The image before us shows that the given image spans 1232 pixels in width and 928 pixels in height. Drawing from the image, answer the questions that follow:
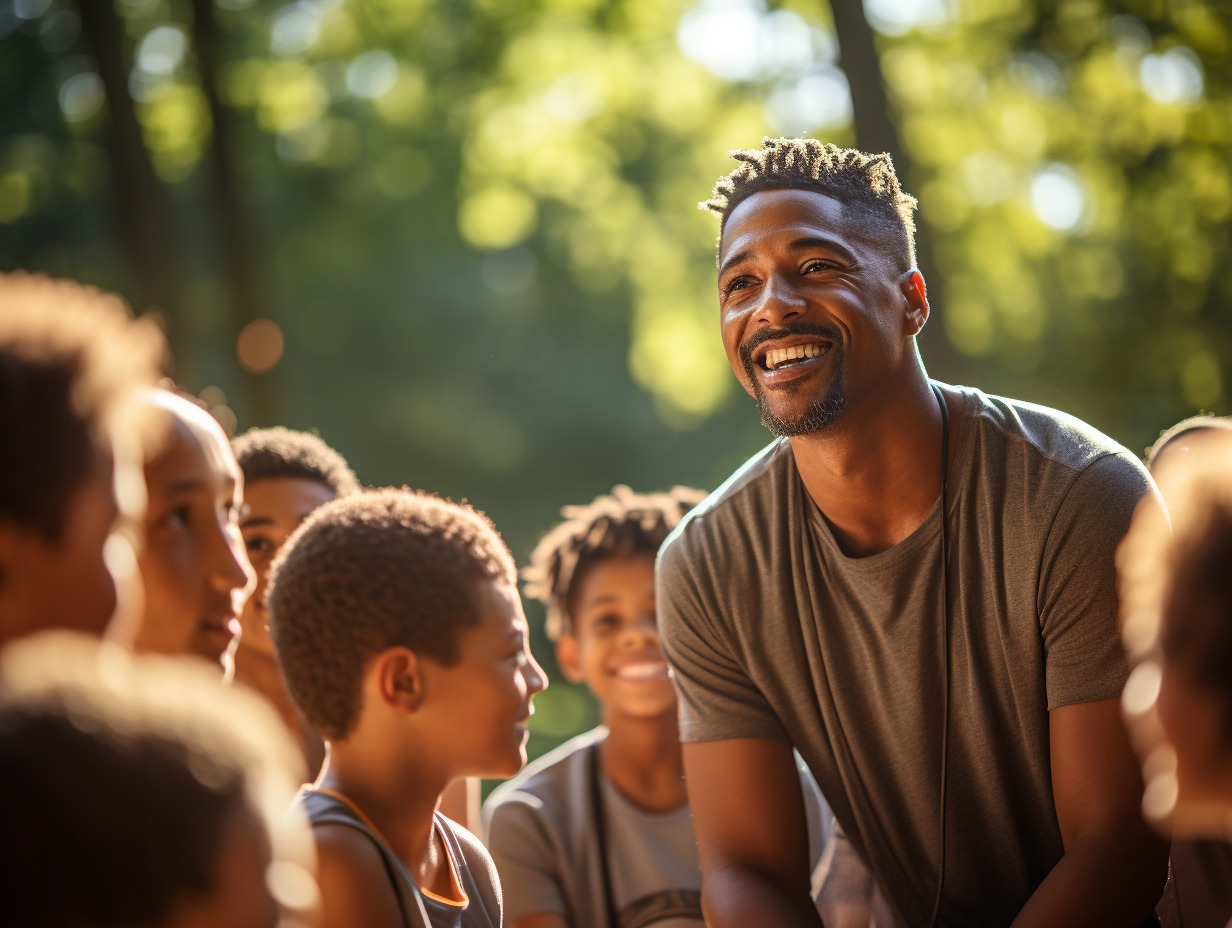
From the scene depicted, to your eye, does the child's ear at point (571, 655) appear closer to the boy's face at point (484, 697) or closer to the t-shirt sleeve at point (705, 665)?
the t-shirt sleeve at point (705, 665)

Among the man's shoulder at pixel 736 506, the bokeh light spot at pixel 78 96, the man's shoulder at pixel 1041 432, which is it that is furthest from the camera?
the bokeh light spot at pixel 78 96

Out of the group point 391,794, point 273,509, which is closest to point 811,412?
point 391,794

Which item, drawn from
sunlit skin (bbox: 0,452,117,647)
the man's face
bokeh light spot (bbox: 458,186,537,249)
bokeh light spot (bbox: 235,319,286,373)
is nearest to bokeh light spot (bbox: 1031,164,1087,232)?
bokeh light spot (bbox: 458,186,537,249)

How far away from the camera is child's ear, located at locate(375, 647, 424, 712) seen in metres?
2.23

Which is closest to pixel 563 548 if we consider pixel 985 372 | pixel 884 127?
pixel 884 127

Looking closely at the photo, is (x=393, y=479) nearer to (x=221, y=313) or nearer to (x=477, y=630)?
(x=221, y=313)

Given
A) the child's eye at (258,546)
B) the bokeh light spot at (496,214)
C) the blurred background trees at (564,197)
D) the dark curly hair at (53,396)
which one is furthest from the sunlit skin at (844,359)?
the bokeh light spot at (496,214)

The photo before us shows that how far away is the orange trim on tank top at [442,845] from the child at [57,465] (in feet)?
2.19

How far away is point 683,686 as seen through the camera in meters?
2.78

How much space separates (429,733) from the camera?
2.25m

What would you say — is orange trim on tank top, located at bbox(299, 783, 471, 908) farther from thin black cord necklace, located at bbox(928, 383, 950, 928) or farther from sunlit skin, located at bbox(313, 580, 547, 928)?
thin black cord necklace, located at bbox(928, 383, 950, 928)

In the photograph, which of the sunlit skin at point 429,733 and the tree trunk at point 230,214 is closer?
the sunlit skin at point 429,733

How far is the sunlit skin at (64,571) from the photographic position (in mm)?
1540

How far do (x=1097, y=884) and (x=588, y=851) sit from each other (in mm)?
1436
